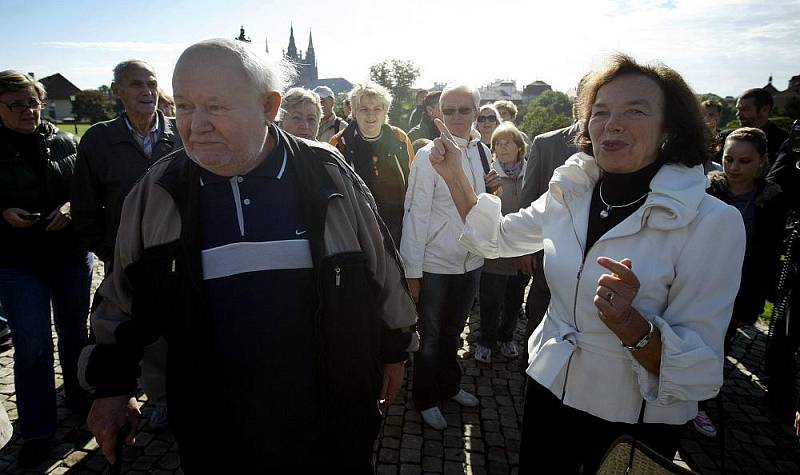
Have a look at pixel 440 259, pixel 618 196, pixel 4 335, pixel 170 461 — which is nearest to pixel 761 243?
pixel 440 259

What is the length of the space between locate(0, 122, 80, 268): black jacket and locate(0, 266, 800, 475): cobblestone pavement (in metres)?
1.47

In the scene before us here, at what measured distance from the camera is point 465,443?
12.0 ft

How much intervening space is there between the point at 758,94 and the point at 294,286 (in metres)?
6.70

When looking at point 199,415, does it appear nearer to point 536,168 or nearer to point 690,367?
point 690,367

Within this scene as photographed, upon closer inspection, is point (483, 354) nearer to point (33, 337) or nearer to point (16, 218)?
point (33, 337)

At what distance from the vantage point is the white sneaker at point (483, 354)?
4.96 metres

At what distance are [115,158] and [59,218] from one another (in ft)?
2.08

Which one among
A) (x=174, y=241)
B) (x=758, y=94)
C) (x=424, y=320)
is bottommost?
(x=424, y=320)

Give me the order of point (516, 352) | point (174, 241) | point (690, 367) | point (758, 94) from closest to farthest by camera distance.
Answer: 1. point (690, 367)
2. point (174, 241)
3. point (516, 352)
4. point (758, 94)

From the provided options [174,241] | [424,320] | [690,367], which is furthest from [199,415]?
[424,320]

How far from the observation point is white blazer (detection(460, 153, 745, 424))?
1.67 meters

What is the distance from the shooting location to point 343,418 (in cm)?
201

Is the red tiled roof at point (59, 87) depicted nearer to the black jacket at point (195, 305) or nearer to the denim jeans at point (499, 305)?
the denim jeans at point (499, 305)

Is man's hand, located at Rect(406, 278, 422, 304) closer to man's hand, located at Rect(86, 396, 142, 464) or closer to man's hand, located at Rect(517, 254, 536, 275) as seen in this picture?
man's hand, located at Rect(517, 254, 536, 275)
